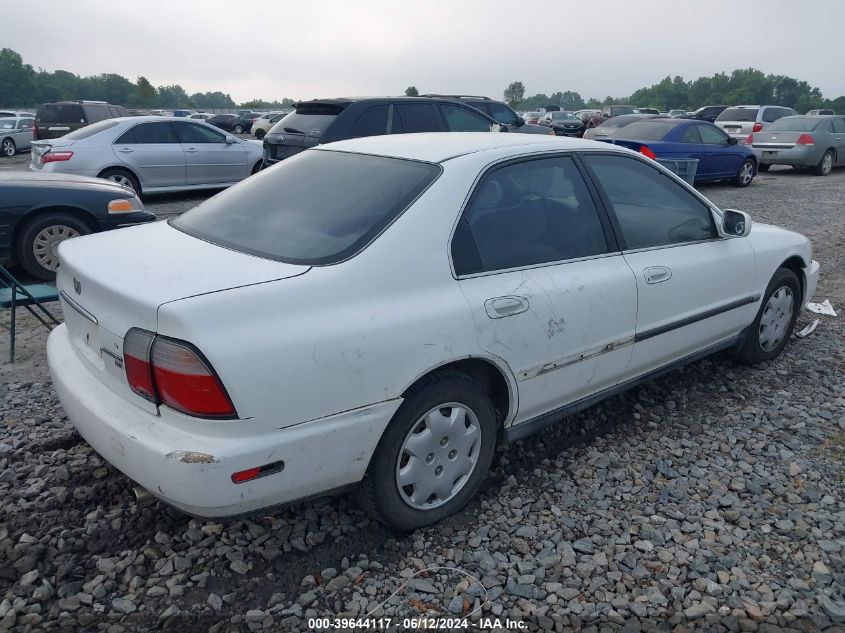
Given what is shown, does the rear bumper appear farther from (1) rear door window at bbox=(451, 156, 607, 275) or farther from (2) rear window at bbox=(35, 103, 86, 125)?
(2) rear window at bbox=(35, 103, 86, 125)

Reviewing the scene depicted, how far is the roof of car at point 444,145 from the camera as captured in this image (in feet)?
10.2

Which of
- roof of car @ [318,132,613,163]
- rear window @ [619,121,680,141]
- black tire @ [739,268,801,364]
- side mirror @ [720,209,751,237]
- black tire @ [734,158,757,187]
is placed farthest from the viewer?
black tire @ [734,158,757,187]

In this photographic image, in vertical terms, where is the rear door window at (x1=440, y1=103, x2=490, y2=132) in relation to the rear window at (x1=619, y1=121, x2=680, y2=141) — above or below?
above

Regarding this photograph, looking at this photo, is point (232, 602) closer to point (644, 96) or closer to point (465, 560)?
point (465, 560)

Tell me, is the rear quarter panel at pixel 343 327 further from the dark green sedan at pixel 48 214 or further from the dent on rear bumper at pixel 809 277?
the dark green sedan at pixel 48 214

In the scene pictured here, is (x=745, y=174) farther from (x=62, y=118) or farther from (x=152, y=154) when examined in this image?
(x=62, y=118)

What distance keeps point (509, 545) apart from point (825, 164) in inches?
670

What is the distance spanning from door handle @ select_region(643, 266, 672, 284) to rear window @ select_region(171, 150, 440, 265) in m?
1.26

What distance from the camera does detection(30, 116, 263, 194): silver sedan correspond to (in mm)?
9883

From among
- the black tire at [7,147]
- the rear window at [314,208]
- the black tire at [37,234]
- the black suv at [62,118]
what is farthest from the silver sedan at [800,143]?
the black tire at [7,147]

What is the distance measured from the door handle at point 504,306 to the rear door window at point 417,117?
6.93m

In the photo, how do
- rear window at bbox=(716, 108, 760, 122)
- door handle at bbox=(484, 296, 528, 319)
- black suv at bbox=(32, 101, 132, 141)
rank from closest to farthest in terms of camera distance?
door handle at bbox=(484, 296, 528, 319) < black suv at bbox=(32, 101, 132, 141) < rear window at bbox=(716, 108, 760, 122)

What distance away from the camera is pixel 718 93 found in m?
95.9

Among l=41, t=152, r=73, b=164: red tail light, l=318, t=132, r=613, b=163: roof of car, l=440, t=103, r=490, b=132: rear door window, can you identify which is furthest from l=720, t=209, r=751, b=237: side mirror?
l=41, t=152, r=73, b=164: red tail light
